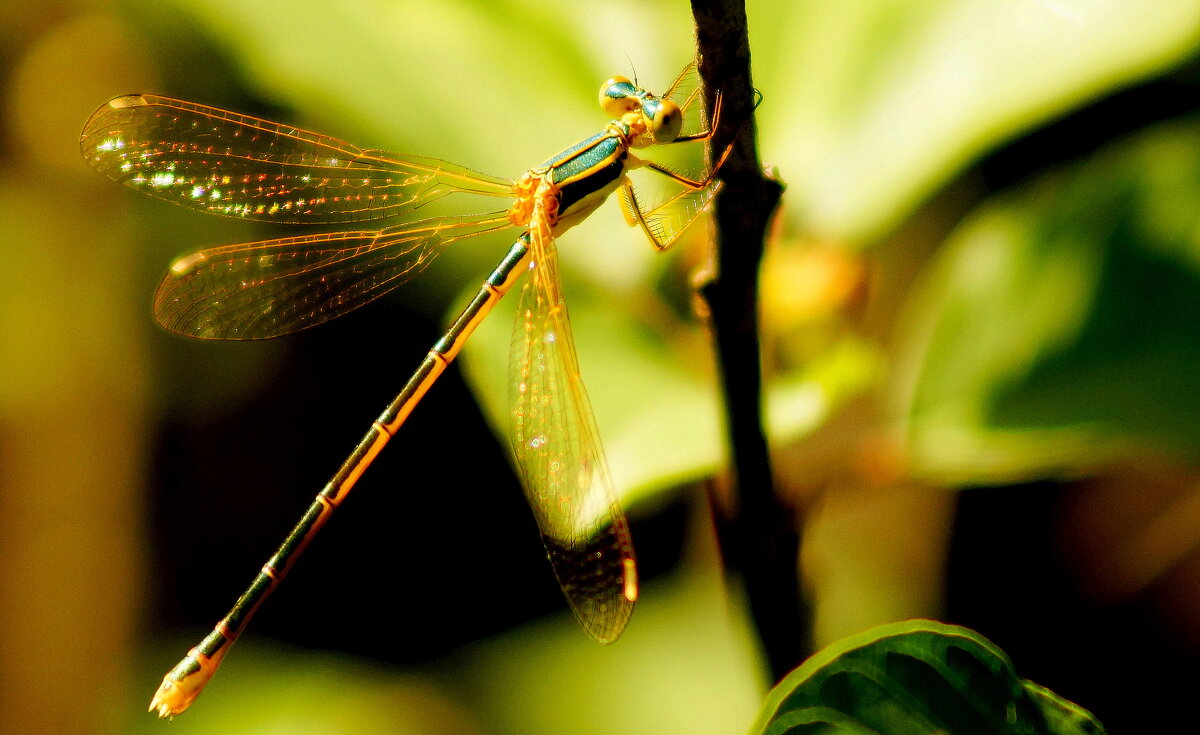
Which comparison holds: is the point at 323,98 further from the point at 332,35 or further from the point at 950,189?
the point at 950,189

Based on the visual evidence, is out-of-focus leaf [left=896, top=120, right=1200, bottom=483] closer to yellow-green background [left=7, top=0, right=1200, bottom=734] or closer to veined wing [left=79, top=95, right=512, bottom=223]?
yellow-green background [left=7, top=0, right=1200, bottom=734]

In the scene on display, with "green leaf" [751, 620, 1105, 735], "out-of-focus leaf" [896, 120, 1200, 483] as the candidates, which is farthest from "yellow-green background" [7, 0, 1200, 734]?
"green leaf" [751, 620, 1105, 735]

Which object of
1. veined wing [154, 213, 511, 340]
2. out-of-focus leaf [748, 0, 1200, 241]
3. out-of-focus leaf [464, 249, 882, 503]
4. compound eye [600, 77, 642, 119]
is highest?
compound eye [600, 77, 642, 119]

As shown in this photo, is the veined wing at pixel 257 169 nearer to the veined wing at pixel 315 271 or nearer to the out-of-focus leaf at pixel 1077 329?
the veined wing at pixel 315 271

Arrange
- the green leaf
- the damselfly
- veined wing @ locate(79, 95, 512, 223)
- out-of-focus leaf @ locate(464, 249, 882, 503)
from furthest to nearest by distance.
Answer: veined wing @ locate(79, 95, 512, 223) → the damselfly → out-of-focus leaf @ locate(464, 249, 882, 503) → the green leaf

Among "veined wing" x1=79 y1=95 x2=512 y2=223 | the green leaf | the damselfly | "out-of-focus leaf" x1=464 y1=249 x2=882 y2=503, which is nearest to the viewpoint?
the green leaf

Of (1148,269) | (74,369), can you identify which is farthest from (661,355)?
(74,369)

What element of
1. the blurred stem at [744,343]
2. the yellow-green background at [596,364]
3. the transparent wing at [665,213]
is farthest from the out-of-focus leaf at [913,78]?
the blurred stem at [744,343]
